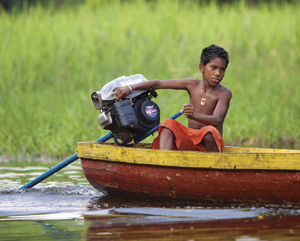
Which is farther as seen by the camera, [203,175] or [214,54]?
[214,54]

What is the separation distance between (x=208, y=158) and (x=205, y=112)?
0.64 meters

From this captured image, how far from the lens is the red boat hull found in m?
3.92

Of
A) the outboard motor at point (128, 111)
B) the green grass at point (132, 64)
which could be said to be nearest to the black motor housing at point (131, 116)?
the outboard motor at point (128, 111)

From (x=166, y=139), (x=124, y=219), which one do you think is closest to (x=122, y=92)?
(x=166, y=139)

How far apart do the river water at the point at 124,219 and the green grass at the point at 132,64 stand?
2.71 metres

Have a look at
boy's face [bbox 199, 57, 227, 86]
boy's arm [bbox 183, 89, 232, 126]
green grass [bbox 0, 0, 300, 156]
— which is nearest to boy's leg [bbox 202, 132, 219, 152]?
boy's arm [bbox 183, 89, 232, 126]

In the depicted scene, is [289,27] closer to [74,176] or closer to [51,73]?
[51,73]

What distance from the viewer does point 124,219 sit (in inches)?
149

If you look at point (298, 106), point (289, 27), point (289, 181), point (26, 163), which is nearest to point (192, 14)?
point (289, 27)

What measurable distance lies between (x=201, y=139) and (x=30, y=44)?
24.9 ft

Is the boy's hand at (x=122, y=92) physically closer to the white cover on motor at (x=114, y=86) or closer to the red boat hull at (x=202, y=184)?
the white cover on motor at (x=114, y=86)

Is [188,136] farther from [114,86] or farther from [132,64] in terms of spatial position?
[132,64]

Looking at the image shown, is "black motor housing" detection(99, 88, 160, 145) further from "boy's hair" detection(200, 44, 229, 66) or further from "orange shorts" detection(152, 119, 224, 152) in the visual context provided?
"boy's hair" detection(200, 44, 229, 66)

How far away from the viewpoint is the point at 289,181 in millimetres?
3857
